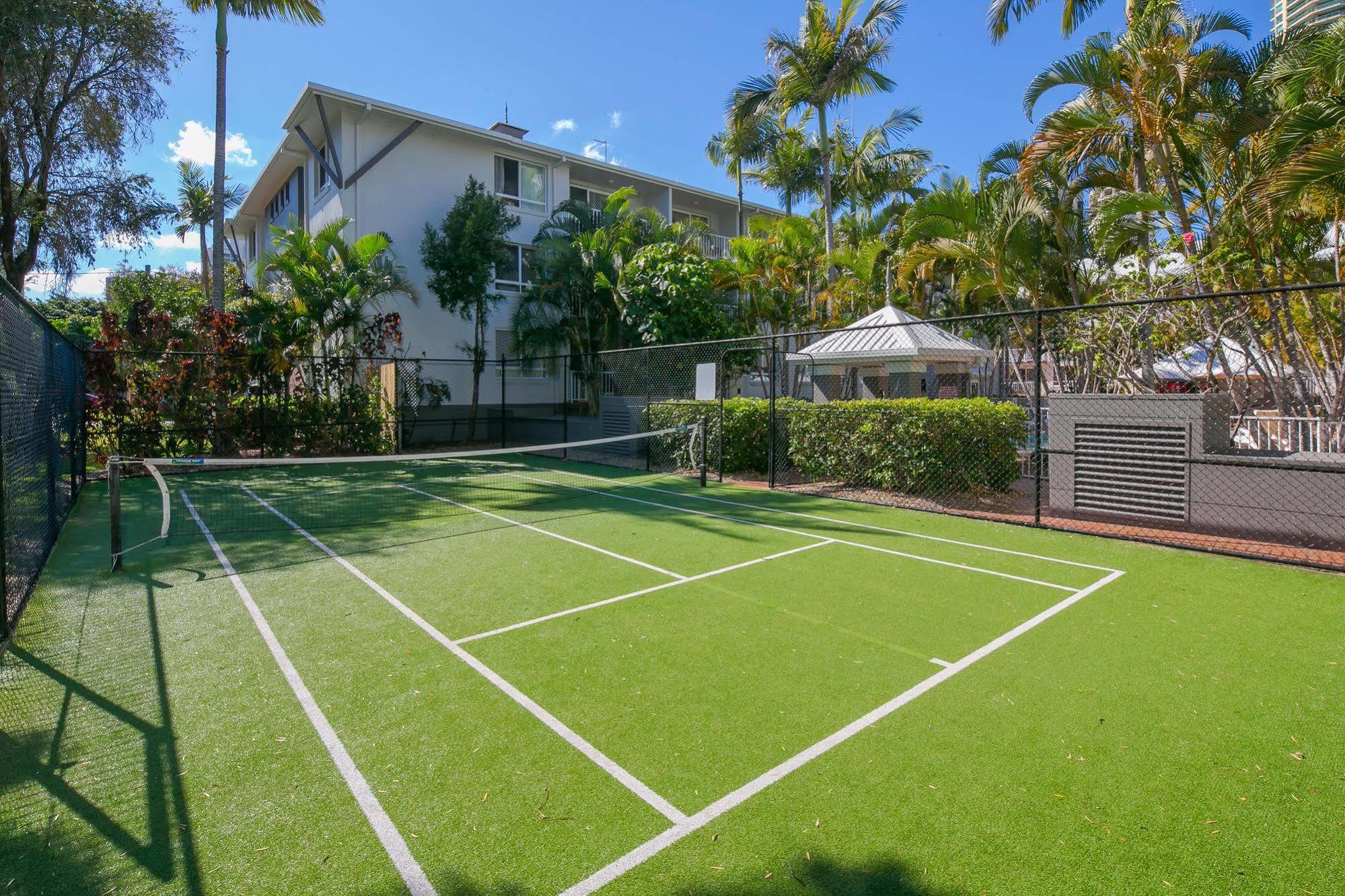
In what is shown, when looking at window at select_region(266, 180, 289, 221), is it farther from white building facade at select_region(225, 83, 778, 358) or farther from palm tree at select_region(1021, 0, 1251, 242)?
palm tree at select_region(1021, 0, 1251, 242)

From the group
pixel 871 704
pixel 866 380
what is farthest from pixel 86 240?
pixel 871 704

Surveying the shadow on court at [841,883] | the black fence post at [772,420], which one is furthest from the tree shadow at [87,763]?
the black fence post at [772,420]

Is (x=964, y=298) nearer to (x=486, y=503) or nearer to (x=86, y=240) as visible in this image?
(x=486, y=503)

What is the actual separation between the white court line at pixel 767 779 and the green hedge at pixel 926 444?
548 centimetres

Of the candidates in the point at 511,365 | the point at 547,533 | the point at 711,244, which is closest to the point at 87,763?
the point at 547,533

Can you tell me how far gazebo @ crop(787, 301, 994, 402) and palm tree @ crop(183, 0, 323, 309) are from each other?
46.6 feet

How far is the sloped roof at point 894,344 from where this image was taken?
1338 centimetres

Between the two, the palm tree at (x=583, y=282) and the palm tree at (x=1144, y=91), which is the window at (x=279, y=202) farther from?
the palm tree at (x=1144, y=91)

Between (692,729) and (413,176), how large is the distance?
2169 cm

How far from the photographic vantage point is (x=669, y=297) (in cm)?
1828

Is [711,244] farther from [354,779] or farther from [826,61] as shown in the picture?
[354,779]

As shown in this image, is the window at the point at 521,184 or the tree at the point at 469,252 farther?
the window at the point at 521,184

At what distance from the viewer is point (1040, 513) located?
9867 millimetres

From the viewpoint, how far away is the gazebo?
13555 millimetres
